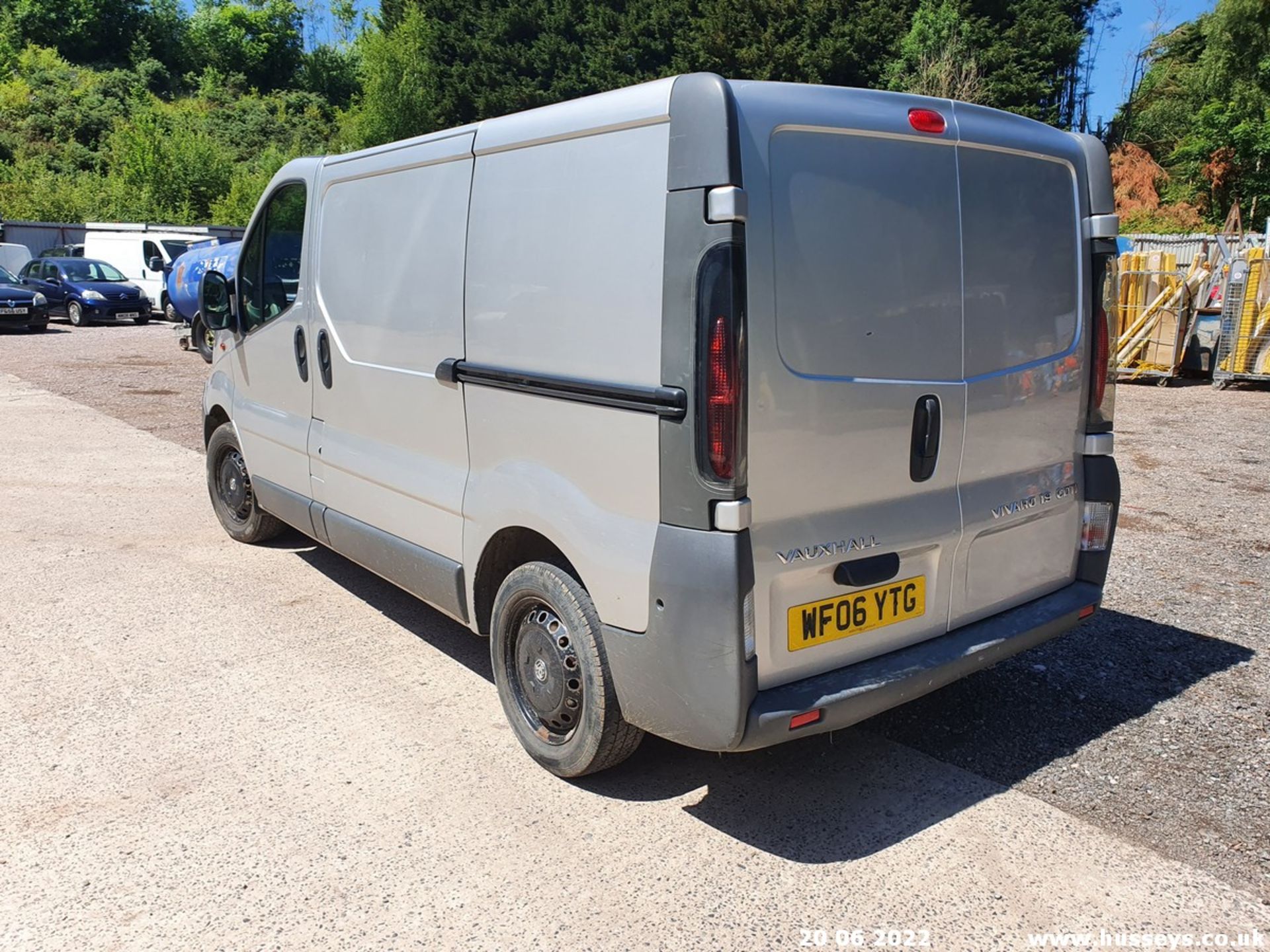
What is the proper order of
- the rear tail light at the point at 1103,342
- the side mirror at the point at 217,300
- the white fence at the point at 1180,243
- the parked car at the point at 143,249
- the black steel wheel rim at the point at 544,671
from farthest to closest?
the parked car at the point at 143,249 → the white fence at the point at 1180,243 → the side mirror at the point at 217,300 → the rear tail light at the point at 1103,342 → the black steel wheel rim at the point at 544,671

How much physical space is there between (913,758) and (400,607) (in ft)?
9.42

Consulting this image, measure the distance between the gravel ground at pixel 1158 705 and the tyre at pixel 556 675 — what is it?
3.03 ft

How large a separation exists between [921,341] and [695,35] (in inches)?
1872

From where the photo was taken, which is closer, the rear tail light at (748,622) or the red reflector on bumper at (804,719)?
the rear tail light at (748,622)

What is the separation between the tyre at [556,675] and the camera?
329cm

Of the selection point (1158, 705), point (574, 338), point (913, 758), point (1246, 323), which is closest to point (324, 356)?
point (574, 338)

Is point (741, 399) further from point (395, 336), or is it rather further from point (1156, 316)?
point (1156, 316)

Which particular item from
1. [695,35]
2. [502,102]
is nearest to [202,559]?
[695,35]

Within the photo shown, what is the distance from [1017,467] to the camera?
11.8 ft

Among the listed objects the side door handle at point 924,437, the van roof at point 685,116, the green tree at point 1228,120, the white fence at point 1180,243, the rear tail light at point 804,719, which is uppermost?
the green tree at point 1228,120

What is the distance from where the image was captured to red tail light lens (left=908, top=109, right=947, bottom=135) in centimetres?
314

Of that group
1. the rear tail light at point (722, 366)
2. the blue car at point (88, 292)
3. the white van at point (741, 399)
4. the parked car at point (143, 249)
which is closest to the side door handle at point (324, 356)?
the white van at point (741, 399)

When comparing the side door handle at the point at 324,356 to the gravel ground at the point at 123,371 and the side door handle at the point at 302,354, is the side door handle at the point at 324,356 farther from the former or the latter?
the gravel ground at the point at 123,371

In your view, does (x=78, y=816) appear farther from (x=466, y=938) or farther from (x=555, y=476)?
(x=555, y=476)
